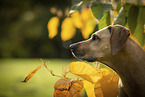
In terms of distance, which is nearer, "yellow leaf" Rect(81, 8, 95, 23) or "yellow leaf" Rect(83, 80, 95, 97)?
"yellow leaf" Rect(83, 80, 95, 97)

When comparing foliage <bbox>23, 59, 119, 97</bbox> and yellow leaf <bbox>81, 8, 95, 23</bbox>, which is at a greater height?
yellow leaf <bbox>81, 8, 95, 23</bbox>

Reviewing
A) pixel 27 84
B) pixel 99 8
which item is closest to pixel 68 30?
pixel 99 8

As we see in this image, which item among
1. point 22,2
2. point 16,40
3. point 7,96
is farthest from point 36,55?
point 7,96

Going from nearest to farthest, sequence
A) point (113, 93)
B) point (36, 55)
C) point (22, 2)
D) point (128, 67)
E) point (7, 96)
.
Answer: point (128, 67) → point (113, 93) → point (7, 96) → point (22, 2) → point (36, 55)

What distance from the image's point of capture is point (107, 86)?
701 millimetres

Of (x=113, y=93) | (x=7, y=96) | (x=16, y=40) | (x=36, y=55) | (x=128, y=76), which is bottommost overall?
(x=36, y=55)

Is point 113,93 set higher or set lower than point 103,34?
lower

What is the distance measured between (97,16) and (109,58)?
0.17 meters

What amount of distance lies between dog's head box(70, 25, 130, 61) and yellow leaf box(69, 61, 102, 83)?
0.15 feet

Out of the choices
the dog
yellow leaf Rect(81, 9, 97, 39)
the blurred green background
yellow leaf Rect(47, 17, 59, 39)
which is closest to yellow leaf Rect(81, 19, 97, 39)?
yellow leaf Rect(81, 9, 97, 39)

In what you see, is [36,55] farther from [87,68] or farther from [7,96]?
[87,68]

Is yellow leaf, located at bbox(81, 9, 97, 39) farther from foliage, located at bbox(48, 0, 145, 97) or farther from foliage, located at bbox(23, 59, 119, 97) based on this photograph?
foliage, located at bbox(23, 59, 119, 97)

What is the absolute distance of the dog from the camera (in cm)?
59

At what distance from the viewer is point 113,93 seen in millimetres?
719
